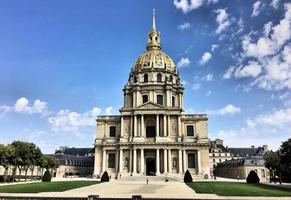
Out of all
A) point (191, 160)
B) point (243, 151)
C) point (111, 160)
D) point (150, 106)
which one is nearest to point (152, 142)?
point (150, 106)

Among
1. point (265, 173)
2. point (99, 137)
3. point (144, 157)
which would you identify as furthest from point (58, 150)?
point (265, 173)

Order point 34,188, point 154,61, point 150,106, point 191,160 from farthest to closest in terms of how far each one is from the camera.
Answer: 1. point 154,61
2. point 150,106
3. point 191,160
4. point 34,188

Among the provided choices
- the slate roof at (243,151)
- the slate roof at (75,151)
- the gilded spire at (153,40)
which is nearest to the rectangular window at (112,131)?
the gilded spire at (153,40)

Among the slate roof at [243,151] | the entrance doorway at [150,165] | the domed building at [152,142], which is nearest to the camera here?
the domed building at [152,142]

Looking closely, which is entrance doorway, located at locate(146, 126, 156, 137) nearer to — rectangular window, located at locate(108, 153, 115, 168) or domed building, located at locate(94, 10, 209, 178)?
domed building, located at locate(94, 10, 209, 178)

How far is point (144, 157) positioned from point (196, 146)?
11406 mm

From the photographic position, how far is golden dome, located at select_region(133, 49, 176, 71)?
80.1 m

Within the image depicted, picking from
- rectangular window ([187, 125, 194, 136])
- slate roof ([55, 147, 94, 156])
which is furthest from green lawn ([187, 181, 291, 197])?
slate roof ([55, 147, 94, 156])

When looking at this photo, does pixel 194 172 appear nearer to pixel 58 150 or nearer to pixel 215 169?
pixel 215 169

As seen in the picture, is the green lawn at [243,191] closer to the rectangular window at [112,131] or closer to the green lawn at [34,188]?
the green lawn at [34,188]

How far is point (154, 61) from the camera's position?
264ft

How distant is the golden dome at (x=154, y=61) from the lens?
80050 millimetres

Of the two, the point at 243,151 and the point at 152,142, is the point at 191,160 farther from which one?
the point at 243,151

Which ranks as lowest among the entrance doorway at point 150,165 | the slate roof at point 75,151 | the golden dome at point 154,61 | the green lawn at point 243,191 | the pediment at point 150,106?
the green lawn at point 243,191
